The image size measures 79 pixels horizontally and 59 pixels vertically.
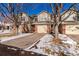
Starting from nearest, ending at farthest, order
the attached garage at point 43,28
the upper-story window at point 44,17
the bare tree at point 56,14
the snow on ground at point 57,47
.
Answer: the snow on ground at point 57,47
the bare tree at point 56,14
the upper-story window at point 44,17
the attached garage at point 43,28

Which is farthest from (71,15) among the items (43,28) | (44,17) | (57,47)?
(57,47)

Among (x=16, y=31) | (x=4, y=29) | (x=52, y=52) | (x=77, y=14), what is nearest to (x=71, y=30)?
(x=77, y=14)

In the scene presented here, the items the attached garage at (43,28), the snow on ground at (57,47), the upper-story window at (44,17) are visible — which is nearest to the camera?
the snow on ground at (57,47)

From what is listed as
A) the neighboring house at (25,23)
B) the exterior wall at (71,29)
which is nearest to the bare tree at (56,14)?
the exterior wall at (71,29)

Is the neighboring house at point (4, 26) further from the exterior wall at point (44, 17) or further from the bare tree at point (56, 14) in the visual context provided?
the bare tree at point (56, 14)

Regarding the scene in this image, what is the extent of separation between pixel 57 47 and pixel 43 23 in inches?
33.0

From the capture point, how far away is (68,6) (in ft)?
15.9

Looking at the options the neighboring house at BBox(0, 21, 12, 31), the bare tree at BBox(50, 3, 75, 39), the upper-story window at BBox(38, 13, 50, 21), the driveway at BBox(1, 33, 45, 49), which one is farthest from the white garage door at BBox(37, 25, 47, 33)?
the neighboring house at BBox(0, 21, 12, 31)

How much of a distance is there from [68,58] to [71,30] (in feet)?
3.15

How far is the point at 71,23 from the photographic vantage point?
506 centimetres

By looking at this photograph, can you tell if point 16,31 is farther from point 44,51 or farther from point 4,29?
point 44,51

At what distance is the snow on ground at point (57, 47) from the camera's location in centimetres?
468

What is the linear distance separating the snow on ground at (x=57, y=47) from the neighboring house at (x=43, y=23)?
0.23 meters

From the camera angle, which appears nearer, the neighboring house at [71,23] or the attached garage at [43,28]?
the neighboring house at [71,23]
